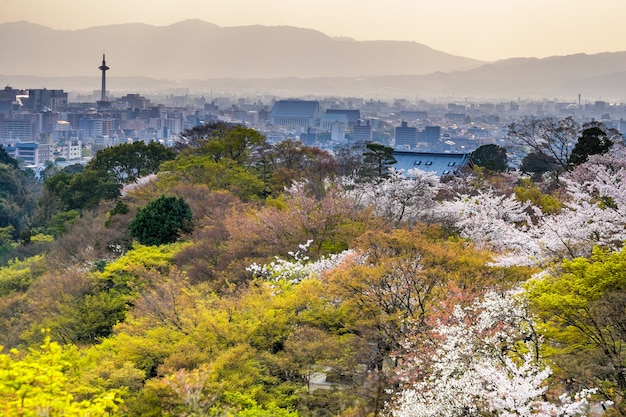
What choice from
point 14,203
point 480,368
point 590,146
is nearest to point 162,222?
point 590,146

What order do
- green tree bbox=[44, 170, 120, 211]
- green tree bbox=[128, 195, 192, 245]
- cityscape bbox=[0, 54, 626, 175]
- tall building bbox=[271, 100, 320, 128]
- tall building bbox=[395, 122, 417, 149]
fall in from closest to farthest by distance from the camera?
green tree bbox=[128, 195, 192, 245] < green tree bbox=[44, 170, 120, 211] < tall building bbox=[395, 122, 417, 149] < cityscape bbox=[0, 54, 626, 175] < tall building bbox=[271, 100, 320, 128]

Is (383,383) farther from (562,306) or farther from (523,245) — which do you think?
(523,245)

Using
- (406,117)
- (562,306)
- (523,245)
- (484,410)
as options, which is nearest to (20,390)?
(484,410)

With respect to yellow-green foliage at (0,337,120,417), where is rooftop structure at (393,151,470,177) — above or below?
below

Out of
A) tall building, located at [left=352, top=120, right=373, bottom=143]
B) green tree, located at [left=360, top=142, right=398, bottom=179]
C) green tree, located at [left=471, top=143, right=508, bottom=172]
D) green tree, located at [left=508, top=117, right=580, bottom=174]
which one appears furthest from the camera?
tall building, located at [left=352, top=120, right=373, bottom=143]

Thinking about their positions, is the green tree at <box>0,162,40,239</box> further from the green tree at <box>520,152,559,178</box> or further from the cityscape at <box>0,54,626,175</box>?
the cityscape at <box>0,54,626,175</box>

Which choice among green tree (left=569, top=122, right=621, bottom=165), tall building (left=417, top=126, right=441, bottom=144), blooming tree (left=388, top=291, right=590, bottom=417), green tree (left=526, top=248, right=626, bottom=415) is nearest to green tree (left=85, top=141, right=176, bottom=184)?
green tree (left=569, top=122, right=621, bottom=165)

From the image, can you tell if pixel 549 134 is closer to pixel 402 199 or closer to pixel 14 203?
pixel 402 199

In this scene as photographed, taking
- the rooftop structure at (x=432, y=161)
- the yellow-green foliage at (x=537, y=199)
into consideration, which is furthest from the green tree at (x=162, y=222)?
the rooftop structure at (x=432, y=161)
